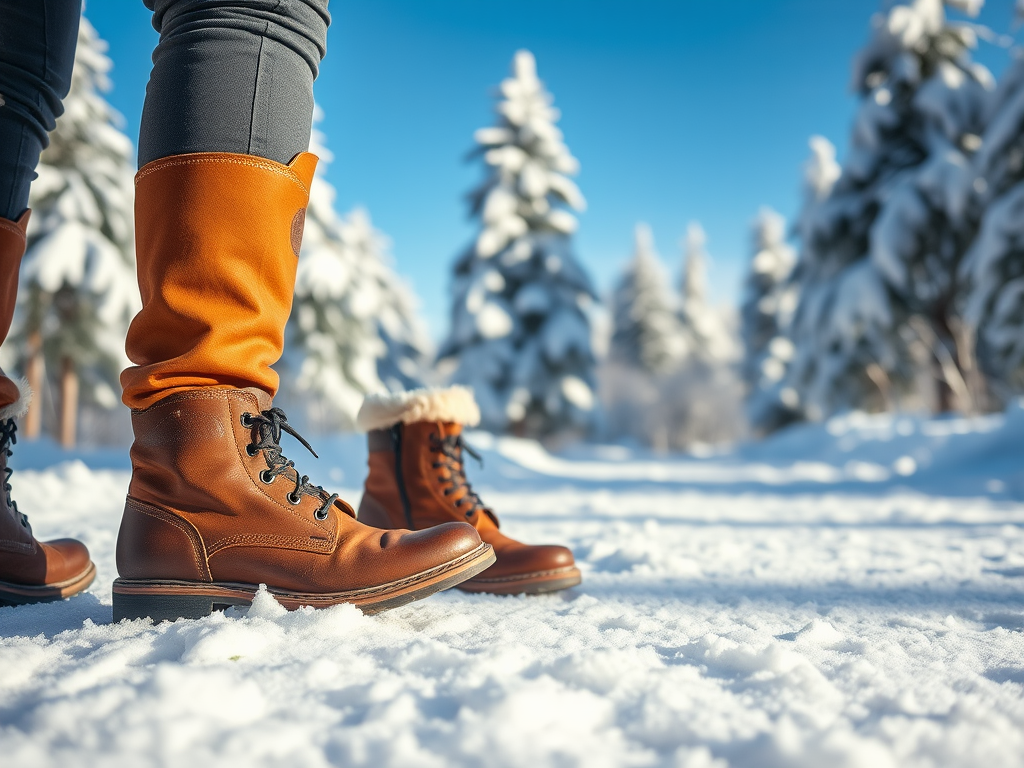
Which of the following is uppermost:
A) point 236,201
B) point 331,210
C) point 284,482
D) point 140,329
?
point 331,210

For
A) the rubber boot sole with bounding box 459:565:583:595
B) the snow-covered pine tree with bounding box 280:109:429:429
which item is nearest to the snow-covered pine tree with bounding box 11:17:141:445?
the snow-covered pine tree with bounding box 280:109:429:429

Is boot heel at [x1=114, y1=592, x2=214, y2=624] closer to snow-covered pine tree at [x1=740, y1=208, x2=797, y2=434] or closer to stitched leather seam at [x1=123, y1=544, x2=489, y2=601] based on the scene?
stitched leather seam at [x1=123, y1=544, x2=489, y2=601]

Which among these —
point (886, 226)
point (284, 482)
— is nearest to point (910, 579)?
point (284, 482)

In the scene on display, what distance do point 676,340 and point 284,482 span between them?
25.9 meters

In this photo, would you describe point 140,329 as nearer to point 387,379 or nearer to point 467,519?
point 467,519

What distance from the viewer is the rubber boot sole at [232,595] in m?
1.01

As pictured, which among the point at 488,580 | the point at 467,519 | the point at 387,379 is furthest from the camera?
the point at 387,379

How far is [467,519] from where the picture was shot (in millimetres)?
1494

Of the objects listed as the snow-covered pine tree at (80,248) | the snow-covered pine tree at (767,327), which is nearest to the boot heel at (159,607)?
the snow-covered pine tree at (80,248)

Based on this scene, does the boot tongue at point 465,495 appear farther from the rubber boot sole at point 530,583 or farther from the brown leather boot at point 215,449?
the brown leather boot at point 215,449

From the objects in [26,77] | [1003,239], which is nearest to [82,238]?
[26,77]

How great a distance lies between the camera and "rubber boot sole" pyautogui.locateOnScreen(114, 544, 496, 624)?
1015mm

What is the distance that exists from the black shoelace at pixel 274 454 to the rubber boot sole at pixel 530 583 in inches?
17.2

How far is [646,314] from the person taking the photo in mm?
25062
